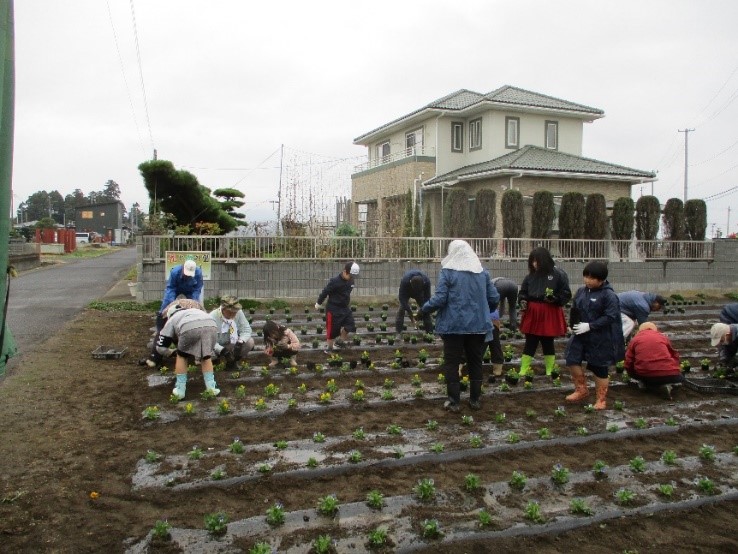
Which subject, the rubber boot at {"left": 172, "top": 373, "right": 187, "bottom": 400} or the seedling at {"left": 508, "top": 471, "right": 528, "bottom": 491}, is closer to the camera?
the seedling at {"left": 508, "top": 471, "right": 528, "bottom": 491}

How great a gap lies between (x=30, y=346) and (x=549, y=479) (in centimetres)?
852

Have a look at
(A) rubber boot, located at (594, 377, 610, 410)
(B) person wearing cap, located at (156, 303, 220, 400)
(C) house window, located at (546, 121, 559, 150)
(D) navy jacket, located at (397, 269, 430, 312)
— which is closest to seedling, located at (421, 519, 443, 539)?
(A) rubber boot, located at (594, 377, 610, 410)

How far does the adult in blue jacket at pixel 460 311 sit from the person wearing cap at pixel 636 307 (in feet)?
9.18

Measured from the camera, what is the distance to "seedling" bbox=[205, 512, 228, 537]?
374cm

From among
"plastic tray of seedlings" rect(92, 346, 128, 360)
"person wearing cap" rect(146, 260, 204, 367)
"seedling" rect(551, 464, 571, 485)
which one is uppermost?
"person wearing cap" rect(146, 260, 204, 367)

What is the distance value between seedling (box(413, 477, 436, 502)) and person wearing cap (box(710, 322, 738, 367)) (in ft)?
17.6

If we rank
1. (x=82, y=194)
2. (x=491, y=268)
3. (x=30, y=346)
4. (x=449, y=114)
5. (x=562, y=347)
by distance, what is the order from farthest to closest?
1. (x=82, y=194)
2. (x=449, y=114)
3. (x=491, y=268)
4. (x=562, y=347)
5. (x=30, y=346)

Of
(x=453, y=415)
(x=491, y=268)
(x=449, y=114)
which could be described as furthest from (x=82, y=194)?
(x=453, y=415)

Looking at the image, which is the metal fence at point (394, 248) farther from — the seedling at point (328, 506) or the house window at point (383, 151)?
the house window at point (383, 151)

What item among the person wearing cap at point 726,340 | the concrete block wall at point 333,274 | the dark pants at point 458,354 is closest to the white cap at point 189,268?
the dark pants at point 458,354

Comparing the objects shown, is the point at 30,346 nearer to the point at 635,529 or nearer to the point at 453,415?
the point at 453,415

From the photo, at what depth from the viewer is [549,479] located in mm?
4566

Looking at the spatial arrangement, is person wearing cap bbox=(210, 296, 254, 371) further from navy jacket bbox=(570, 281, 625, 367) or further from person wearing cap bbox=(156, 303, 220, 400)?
navy jacket bbox=(570, 281, 625, 367)

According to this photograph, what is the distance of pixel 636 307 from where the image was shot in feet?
25.9
